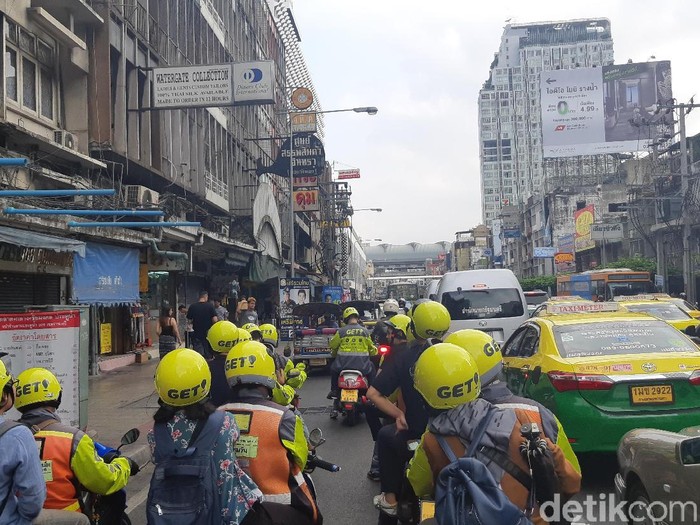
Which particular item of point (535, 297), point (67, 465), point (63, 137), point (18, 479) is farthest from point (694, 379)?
point (535, 297)

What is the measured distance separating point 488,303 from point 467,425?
1142 centimetres

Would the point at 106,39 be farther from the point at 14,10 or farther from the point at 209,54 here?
the point at 209,54

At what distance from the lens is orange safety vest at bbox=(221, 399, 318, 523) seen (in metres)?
3.41

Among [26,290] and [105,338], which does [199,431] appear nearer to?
[26,290]

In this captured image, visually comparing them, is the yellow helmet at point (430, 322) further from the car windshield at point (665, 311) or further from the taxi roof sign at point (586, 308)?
the car windshield at point (665, 311)

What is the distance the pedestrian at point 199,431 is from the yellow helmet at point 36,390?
70cm

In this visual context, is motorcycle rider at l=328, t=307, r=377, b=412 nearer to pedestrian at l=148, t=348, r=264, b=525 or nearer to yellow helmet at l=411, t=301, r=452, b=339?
yellow helmet at l=411, t=301, r=452, b=339

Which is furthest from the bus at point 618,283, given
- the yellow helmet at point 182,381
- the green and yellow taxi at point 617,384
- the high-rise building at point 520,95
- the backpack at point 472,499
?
the high-rise building at point 520,95

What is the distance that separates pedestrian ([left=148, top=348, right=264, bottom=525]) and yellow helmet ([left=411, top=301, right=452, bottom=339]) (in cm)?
253

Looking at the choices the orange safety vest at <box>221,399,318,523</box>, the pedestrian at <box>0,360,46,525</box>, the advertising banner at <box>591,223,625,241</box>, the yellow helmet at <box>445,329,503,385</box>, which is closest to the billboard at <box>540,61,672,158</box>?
the advertising banner at <box>591,223,625,241</box>

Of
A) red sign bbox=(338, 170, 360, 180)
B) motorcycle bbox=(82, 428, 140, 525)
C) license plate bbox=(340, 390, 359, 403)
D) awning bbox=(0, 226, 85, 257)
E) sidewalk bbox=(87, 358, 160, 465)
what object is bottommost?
sidewalk bbox=(87, 358, 160, 465)

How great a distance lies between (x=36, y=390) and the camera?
3664mm

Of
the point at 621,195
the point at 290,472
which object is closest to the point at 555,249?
the point at 621,195

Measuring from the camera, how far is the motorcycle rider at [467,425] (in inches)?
113
